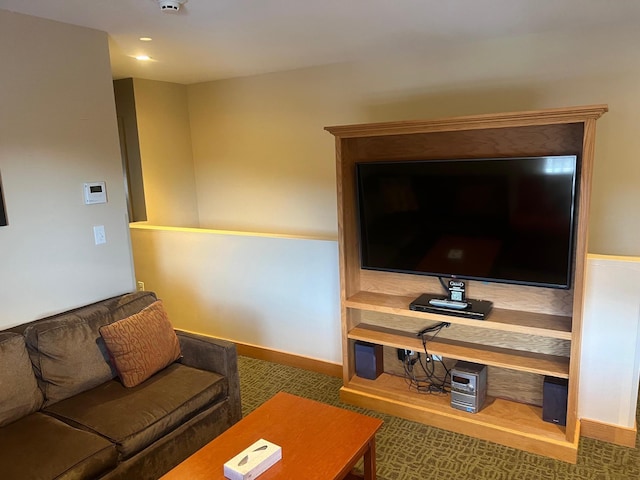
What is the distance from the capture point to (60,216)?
2.70m

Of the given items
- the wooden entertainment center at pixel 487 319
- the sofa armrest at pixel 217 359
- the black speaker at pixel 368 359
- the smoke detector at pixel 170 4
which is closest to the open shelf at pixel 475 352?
the wooden entertainment center at pixel 487 319

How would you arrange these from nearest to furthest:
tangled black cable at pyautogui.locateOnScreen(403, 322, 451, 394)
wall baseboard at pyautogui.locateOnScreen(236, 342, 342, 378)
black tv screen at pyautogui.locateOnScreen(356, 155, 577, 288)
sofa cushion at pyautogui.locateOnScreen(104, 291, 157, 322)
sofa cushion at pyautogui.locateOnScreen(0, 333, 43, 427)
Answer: sofa cushion at pyautogui.locateOnScreen(0, 333, 43, 427), black tv screen at pyautogui.locateOnScreen(356, 155, 577, 288), sofa cushion at pyautogui.locateOnScreen(104, 291, 157, 322), tangled black cable at pyautogui.locateOnScreen(403, 322, 451, 394), wall baseboard at pyautogui.locateOnScreen(236, 342, 342, 378)

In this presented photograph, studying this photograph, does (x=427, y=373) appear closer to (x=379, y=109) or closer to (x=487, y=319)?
(x=487, y=319)

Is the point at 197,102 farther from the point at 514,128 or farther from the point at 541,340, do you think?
the point at 541,340

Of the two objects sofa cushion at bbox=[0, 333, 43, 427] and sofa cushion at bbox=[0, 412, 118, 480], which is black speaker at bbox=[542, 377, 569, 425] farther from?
sofa cushion at bbox=[0, 333, 43, 427]

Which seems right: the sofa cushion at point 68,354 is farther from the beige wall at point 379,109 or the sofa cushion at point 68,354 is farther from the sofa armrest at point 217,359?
the beige wall at point 379,109

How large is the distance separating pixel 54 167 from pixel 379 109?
2385 mm

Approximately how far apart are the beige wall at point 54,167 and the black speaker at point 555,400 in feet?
8.72

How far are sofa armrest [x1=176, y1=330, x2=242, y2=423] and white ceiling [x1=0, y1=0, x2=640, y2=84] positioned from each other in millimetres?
1802

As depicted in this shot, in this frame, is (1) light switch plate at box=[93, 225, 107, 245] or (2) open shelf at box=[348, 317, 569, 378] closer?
(2) open shelf at box=[348, 317, 569, 378]

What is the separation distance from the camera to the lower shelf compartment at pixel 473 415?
2.53m

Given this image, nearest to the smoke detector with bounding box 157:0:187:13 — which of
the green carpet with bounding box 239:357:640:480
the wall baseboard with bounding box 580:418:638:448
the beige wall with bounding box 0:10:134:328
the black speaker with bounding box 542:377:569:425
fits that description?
the beige wall with bounding box 0:10:134:328

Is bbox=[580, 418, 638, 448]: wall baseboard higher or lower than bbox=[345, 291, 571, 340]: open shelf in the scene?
lower

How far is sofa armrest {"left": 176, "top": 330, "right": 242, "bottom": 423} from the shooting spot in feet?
8.68
